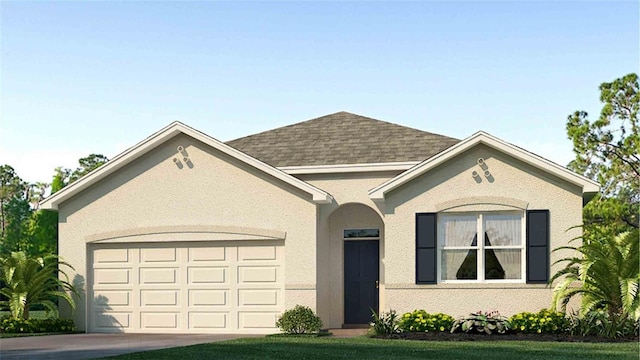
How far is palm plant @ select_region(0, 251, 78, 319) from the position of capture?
2173 centimetres

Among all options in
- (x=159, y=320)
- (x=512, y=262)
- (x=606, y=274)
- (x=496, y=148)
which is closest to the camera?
(x=606, y=274)

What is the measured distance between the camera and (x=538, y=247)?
19750 millimetres

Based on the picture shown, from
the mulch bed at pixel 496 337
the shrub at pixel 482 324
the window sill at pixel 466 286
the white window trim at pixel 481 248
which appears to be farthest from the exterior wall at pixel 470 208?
the mulch bed at pixel 496 337

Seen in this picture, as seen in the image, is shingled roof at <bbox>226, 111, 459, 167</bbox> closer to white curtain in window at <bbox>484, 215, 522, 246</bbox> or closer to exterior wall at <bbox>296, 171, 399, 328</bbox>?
exterior wall at <bbox>296, 171, 399, 328</bbox>

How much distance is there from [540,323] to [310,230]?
591cm

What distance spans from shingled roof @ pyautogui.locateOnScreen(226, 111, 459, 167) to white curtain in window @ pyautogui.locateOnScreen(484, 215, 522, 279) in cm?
320

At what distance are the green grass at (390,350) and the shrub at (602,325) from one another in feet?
3.22

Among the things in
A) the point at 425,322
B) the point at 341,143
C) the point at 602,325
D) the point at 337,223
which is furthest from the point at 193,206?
the point at 602,325

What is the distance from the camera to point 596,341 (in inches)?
693

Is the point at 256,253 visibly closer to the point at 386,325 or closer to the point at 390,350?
the point at 386,325

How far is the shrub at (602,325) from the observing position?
1794 centimetres

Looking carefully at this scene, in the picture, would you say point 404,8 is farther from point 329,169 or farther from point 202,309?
point 202,309

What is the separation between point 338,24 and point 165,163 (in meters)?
5.71

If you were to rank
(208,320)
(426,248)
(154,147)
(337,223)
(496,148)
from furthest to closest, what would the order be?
(337,223) → (154,147) → (208,320) → (426,248) → (496,148)
